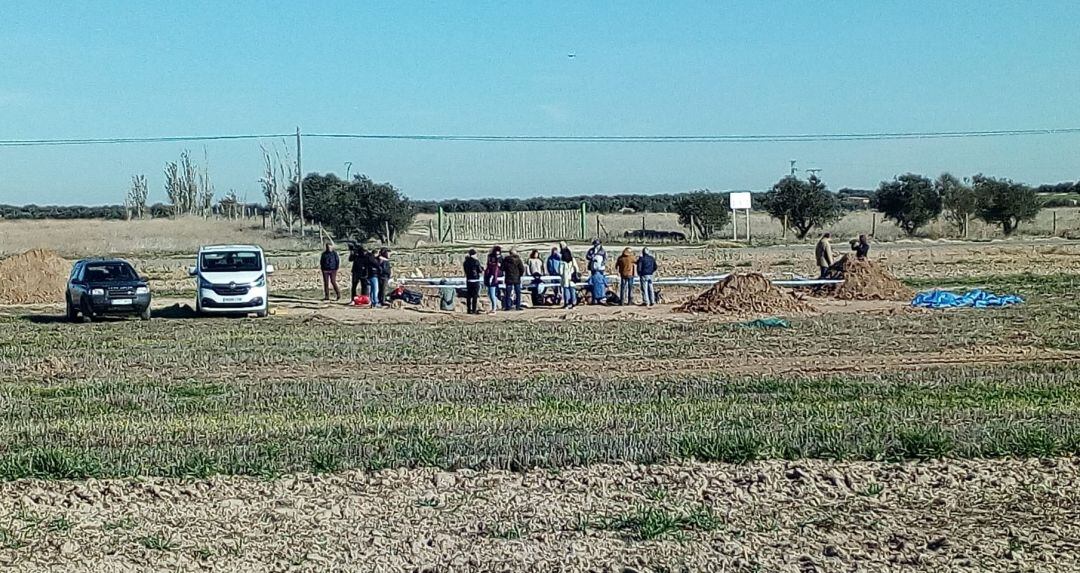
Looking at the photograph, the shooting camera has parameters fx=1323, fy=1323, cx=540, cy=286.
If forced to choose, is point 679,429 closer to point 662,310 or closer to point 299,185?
point 662,310

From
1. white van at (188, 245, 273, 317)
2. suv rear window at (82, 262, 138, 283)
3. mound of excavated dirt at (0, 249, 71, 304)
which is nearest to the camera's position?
suv rear window at (82, 262, 138, 283)

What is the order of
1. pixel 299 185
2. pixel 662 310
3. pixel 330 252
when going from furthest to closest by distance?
pixel 299 185, pixel 330 252, pixel 662 310

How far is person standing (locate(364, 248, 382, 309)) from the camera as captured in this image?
3122cm

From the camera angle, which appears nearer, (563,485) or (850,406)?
(563,485)

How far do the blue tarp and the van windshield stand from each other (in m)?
15.3

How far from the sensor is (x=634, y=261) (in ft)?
105

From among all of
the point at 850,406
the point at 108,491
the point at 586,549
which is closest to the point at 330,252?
the point at 850,406

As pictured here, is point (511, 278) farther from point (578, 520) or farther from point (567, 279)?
point (578, 520)

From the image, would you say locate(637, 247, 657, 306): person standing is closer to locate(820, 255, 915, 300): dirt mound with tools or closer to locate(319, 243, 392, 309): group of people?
locate(820, 255, 915, 300): dirt mound with tools

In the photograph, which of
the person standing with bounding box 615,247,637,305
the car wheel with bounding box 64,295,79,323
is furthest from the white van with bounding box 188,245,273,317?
the person standing with bounding box 615,247,637,305

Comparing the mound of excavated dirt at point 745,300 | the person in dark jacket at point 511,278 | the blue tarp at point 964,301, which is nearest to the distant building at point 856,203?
the blue tarp at point 964,301

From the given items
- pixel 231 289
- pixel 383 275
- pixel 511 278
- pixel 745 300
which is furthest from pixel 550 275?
pixel 231 289

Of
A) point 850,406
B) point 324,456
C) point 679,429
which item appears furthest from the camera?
point 850,406

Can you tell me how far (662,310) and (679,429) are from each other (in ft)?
59.3
